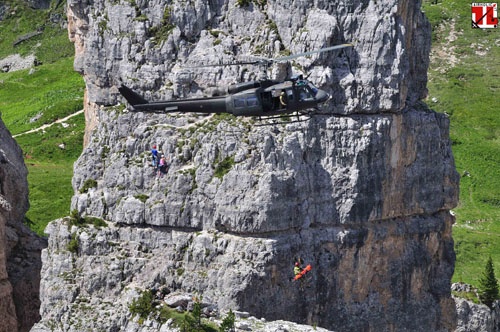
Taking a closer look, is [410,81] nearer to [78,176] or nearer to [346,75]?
[346,75]

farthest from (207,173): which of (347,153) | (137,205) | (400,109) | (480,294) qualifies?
(480,294)

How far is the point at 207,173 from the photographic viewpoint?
47781mm

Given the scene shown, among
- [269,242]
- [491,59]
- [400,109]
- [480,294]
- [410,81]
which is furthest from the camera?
[491,59]

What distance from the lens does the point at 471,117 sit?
10800cm

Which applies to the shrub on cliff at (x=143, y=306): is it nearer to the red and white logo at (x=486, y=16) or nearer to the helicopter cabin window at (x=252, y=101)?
the helicopter cabin window at (x=252, y=101)

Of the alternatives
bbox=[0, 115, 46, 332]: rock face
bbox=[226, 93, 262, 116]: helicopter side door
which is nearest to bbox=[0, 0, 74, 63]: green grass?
bbox=[0, 115, 46, 332]: rock face

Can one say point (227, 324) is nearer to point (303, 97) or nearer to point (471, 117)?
point (303, 97)

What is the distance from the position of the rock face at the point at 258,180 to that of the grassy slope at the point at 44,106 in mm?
24535

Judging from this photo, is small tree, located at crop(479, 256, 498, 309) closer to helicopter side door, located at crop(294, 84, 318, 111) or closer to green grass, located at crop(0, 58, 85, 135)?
helicopter side door, located at crop(294, 84, 318, 111)

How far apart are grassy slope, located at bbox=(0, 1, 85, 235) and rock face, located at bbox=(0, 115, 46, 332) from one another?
1018 centimetres

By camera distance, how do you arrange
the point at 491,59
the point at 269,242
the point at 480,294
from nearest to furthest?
the point at 269,242 → the point at 480,294 → the point at 491,59

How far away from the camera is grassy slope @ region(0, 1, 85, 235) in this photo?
78.9 m

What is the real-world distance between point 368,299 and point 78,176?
2461 cm

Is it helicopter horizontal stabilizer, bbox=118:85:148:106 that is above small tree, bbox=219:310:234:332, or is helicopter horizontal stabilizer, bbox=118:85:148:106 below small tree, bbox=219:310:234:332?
above
